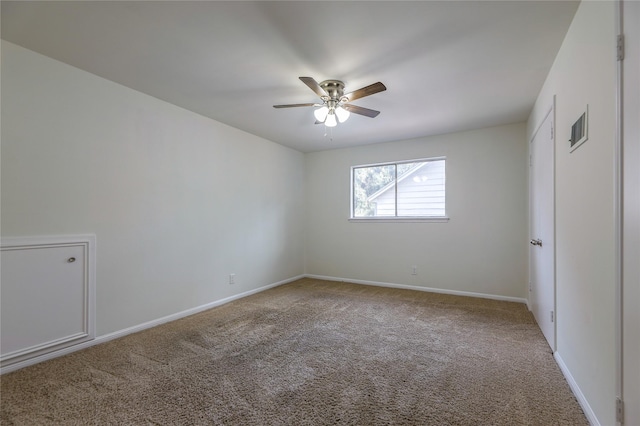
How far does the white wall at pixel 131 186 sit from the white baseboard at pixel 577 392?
3.53 meters

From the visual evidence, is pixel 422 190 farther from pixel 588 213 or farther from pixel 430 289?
pixel 588 213

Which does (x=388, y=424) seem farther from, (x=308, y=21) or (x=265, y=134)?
(x=265, y=134)

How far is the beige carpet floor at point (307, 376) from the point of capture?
5.49 ft

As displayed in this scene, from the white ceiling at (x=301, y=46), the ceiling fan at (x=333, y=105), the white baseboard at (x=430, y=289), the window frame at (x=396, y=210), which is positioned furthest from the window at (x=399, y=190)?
the ceiling fan at (x=333, y=105)

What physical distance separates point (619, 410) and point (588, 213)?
96 centimetres

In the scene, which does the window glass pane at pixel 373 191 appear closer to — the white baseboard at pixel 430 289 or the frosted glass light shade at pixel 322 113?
the white baseboard at pixel 430 289

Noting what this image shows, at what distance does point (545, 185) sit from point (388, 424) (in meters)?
2.49

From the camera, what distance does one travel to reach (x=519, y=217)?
Answer: 12.8ft

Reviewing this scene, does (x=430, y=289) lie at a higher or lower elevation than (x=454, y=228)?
lower

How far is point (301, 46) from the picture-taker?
2168 mm

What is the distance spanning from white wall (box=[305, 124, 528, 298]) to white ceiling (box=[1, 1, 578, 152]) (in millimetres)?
974

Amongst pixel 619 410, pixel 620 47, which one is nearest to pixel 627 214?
pixel 620 47

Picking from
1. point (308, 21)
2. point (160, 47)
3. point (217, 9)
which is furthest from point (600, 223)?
point (160, 47)

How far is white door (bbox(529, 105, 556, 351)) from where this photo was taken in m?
2.45
